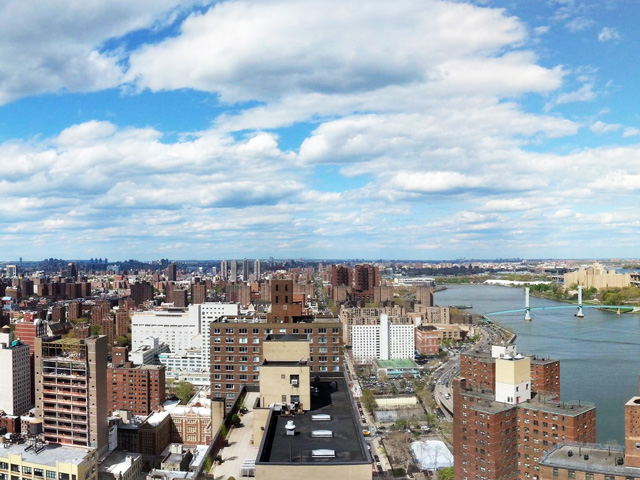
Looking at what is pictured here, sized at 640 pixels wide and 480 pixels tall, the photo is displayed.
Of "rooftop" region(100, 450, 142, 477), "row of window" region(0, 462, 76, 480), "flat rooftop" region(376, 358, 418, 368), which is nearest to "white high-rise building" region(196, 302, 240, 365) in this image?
"flat rooftop" region(376, 358, 418, 368)

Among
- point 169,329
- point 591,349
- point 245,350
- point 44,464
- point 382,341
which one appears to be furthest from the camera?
point 169,329

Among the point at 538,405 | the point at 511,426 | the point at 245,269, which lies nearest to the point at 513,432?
the point at 511,426

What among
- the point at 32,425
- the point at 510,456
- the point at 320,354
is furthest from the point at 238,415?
the point at 32,425

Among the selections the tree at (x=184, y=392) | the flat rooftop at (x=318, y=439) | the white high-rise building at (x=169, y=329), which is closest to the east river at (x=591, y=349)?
the flat rooftop at (x=318, y=439)

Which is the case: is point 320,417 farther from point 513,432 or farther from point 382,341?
point 382,341

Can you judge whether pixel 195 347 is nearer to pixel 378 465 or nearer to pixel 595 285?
pixel 378 465
